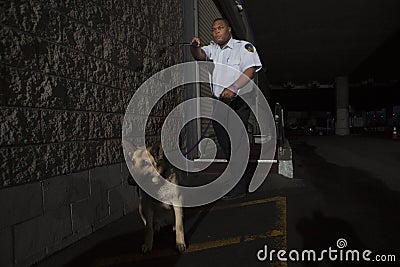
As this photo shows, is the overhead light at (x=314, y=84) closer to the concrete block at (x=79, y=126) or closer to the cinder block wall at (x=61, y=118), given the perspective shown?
the cinder block wall at (x=61, y=118)

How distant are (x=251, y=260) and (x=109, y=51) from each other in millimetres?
2638

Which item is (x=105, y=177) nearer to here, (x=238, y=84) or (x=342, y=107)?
(x=238, y=84)

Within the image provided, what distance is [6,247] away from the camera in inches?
85.7

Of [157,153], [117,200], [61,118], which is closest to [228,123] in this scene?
[117,200]

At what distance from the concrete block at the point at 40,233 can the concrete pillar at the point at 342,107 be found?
30.5m

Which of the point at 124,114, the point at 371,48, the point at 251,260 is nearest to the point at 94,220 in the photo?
the point at 124,114

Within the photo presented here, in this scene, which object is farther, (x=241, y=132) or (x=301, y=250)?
(x=241, y=132)

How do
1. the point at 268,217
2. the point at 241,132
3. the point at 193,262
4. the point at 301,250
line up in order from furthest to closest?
the point at 241,132 < the point at 268,217 < the point at 301,250 < the point at 193,262

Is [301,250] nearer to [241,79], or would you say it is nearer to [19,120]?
[241,79]

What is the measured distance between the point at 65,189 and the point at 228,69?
98.3 inches

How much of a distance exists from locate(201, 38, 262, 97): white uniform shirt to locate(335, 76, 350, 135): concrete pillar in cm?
2837

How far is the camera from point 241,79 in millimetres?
3996

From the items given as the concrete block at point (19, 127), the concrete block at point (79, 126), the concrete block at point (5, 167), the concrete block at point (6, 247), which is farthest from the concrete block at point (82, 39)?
the concrete block at point (6, 247)

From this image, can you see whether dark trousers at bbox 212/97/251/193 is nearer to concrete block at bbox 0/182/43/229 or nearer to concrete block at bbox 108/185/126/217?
concrete block at bbox 108/185/126/217
